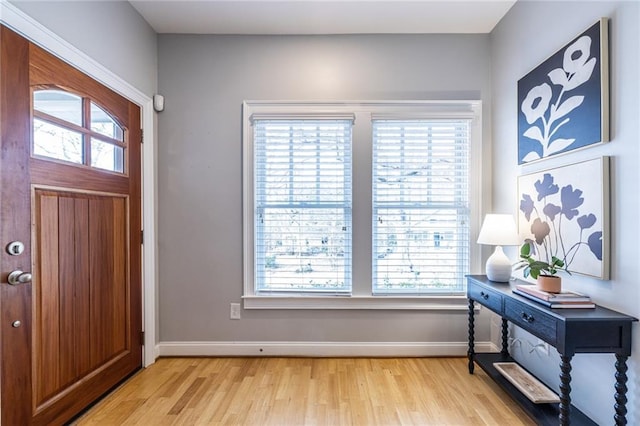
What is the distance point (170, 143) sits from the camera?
8.67 feet

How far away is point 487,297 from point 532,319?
0.45 meters

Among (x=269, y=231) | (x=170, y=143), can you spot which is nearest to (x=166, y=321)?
(x=269, y=231)

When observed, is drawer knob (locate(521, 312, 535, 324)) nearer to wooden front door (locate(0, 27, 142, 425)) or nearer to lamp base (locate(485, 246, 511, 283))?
lamp base (locate(485, 246, 511, 283))

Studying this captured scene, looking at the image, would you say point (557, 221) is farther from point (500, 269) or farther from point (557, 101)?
point (557, 101)

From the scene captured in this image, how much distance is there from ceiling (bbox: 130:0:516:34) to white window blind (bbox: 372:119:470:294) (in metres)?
0.77

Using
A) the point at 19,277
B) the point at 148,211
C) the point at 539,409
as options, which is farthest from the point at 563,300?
the point at 148,211

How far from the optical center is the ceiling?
2.27 metres

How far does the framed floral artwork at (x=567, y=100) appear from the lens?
1.58m

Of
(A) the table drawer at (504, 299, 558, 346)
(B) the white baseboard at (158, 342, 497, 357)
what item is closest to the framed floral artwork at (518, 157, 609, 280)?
(A) the table drawer at (504, 299, 558, 346)

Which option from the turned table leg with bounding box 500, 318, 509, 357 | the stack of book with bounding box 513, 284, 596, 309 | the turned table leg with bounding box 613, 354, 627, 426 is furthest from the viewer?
the turned table leg with bounding box 500, 318, 509, 357

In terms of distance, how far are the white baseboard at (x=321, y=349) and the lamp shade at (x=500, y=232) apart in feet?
3.48

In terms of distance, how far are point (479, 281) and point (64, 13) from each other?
309 centimetres


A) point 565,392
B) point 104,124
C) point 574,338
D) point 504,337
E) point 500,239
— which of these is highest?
point 104,124

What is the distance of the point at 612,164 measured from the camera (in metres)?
1.55
